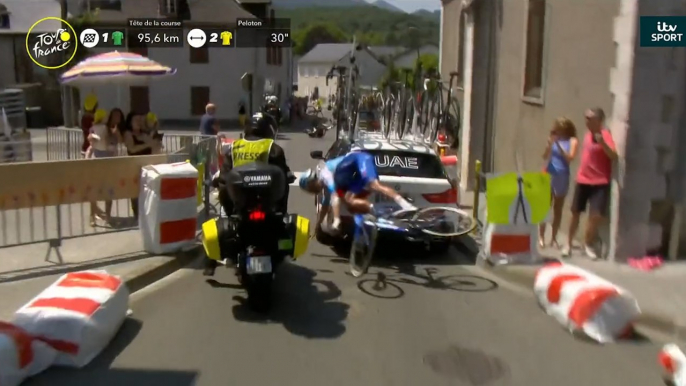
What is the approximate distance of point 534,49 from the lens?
43.2ft

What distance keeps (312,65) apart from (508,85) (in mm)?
97330

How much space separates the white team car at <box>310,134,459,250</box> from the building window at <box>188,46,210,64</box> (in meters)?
36.8

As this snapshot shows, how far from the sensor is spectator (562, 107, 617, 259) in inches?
356

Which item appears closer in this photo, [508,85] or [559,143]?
[559,143]

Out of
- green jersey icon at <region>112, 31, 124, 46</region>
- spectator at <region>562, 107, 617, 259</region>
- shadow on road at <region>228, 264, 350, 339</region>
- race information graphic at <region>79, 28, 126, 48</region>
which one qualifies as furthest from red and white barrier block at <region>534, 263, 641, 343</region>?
green jersey icon at <region>112, 31, 124, 46</region>

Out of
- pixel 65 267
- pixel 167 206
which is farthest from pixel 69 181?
pixel 167 206

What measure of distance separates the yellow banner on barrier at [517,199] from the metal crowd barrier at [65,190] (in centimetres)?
346

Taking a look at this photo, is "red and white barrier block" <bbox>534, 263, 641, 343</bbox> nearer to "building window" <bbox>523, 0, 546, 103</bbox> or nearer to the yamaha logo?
the yamaha logo

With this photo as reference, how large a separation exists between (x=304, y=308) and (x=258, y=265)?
2.77 feet

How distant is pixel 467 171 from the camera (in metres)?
16.5

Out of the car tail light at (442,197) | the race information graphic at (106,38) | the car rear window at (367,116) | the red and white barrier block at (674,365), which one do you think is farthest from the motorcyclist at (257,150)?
the race information graphic at (106,38)

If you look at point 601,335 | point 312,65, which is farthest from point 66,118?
point 312,65

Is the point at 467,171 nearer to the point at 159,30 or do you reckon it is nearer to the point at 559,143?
the point at 559,143

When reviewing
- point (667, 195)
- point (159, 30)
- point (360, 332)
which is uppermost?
point (159, 30)
